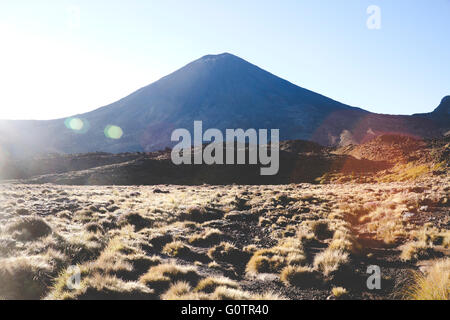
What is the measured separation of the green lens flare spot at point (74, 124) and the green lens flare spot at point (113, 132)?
52.7 feet

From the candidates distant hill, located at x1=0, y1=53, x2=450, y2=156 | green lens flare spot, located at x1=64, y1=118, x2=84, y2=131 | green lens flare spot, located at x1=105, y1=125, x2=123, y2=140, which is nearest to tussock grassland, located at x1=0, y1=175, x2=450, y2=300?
distant hill, located at x1=0, y1=53, x2=450, y2=156

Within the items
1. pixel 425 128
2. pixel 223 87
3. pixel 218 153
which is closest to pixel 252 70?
pixel 223 87

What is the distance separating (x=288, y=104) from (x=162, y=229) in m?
153

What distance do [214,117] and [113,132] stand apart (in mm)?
54137

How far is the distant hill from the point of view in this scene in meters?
119

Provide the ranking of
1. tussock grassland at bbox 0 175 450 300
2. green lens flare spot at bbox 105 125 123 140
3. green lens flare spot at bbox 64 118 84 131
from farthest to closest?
green lens flare spot at bbox 64 118 84 131
green lens flare spot at bbox 105 125 123 140
tussock grassland at bbox 0 175 450 300

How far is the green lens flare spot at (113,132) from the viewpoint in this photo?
13566 cm

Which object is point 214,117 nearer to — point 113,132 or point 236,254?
point 113,132

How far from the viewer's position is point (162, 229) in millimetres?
13094

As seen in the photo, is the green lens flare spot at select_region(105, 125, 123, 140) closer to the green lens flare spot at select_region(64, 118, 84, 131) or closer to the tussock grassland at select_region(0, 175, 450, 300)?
the green lens flare spot at select_region(64, 118, 84, 131)

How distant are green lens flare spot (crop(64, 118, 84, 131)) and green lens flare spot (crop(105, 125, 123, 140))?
16.1 m

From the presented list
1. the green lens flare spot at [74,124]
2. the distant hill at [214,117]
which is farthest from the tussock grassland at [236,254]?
the green lens flare spot at [74,124]

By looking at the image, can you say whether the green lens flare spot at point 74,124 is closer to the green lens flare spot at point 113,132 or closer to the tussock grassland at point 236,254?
the green lens flare spot at point 113,132
